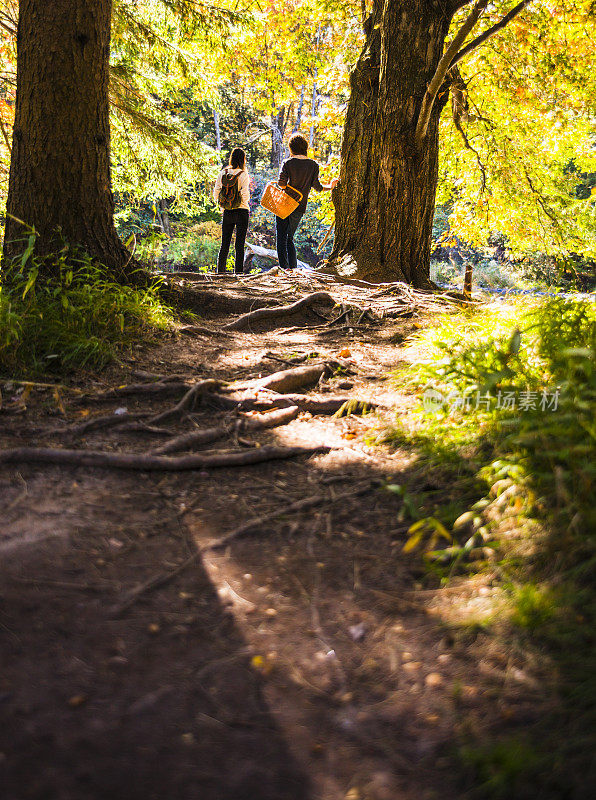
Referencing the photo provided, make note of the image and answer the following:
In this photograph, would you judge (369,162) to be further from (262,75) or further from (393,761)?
(393,761)

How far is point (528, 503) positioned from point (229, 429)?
194cm

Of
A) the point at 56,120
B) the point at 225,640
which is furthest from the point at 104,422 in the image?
the point at 56,120

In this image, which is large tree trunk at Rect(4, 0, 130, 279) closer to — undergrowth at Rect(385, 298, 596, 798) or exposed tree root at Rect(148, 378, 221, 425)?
exposed tree root at Rect(148, 378, 221, 425)

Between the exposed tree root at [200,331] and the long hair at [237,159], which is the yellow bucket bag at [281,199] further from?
the exposed tree root at [200,331]

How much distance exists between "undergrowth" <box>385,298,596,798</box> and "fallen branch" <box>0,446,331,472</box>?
0.84 metres

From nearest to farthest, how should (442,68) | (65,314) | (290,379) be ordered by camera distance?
(290,379)
(65,314)
(442,68)

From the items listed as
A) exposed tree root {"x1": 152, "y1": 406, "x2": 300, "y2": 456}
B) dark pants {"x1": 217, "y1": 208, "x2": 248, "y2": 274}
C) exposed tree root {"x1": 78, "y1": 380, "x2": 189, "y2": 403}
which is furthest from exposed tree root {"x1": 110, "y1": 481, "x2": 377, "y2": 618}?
dark pants {"x1": 217, "y1": 208, "x2": 248, "y2": 274}

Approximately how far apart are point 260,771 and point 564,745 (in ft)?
2.48

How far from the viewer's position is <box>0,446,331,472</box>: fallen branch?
9.82 ft

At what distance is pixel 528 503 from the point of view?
7.38 ft

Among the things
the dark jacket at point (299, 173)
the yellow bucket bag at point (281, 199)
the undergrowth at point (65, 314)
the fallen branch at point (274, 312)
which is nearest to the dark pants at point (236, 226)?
the yellow bucket bag at point (281, 199)

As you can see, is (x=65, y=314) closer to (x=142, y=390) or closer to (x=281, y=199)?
(x=142, y=390)

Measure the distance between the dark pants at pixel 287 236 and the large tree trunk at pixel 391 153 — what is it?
2.29 feet

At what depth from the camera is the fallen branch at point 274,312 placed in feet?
20.7
